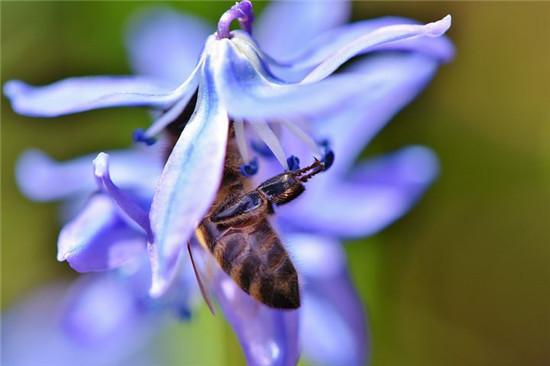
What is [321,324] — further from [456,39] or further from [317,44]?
[456,39]

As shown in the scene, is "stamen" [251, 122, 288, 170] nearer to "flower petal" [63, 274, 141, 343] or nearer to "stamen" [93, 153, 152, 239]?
"stamen" [93, 153, 152, 239]

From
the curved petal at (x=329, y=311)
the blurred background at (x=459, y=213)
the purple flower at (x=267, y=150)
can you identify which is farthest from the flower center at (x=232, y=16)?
the blurred background at (x=459, y=213)

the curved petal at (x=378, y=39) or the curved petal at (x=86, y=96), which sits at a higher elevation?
the curved petal at (x=378, y=39)

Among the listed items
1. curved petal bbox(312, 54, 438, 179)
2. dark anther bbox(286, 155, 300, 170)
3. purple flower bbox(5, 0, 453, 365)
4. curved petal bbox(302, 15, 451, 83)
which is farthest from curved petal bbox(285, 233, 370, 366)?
curved petal bbox(302, 15, 451, 83)

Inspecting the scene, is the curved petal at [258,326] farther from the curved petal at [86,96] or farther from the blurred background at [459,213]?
the blurred background at [459,213]

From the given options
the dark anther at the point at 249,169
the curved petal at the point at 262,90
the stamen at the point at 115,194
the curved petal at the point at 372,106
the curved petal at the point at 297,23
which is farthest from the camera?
the curved petal at the point at 297,23

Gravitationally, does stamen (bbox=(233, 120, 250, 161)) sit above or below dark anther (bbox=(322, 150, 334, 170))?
above

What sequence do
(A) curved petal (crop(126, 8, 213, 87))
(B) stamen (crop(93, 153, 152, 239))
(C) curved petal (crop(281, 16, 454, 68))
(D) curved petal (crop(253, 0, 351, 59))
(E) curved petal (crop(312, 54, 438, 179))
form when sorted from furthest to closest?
(A) curved petal (crop(126, 8, 213, 87))
(D) curved petal (crop(253, 0, 351, 59))
(E) curved petal (crop(312, 54, 438, 179))
(C) curved petal (crop(281, 16, 454, 68))
(B) stamen (crop(93, 153, 152, 239))
